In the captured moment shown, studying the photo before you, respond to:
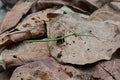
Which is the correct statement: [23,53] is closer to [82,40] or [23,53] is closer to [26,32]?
[26,32]

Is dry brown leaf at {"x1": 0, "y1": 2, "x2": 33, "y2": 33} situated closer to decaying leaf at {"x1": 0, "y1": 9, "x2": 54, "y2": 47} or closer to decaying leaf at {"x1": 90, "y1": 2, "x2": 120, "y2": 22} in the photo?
decaying leaf at {"x1": 0, "y1": 9, "x2": 54, "y2": 47}

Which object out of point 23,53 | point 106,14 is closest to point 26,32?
point 23,53

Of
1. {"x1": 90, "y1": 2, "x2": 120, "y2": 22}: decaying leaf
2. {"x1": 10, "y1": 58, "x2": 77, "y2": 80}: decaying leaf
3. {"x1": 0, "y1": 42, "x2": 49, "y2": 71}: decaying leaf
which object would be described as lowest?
{"x1": 90, "y1": 2, "x2": 120, "y2": 22}: decaying leaf

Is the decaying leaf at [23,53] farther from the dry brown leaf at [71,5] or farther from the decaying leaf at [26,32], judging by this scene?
the dry brown leaf at [71,5]

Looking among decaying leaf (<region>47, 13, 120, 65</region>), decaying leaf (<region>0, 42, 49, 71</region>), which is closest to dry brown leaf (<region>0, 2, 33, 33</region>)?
decaying leaf (<region>0, 42, 49, 71</region>)

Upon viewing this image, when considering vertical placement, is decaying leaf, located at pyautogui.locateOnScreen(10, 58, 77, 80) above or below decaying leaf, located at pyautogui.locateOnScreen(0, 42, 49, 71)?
above

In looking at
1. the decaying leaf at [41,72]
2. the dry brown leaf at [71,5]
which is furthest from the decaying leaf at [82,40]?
the dry brown leaf at [71,5]

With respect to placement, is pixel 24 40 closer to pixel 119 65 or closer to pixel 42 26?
pixel 42 26
